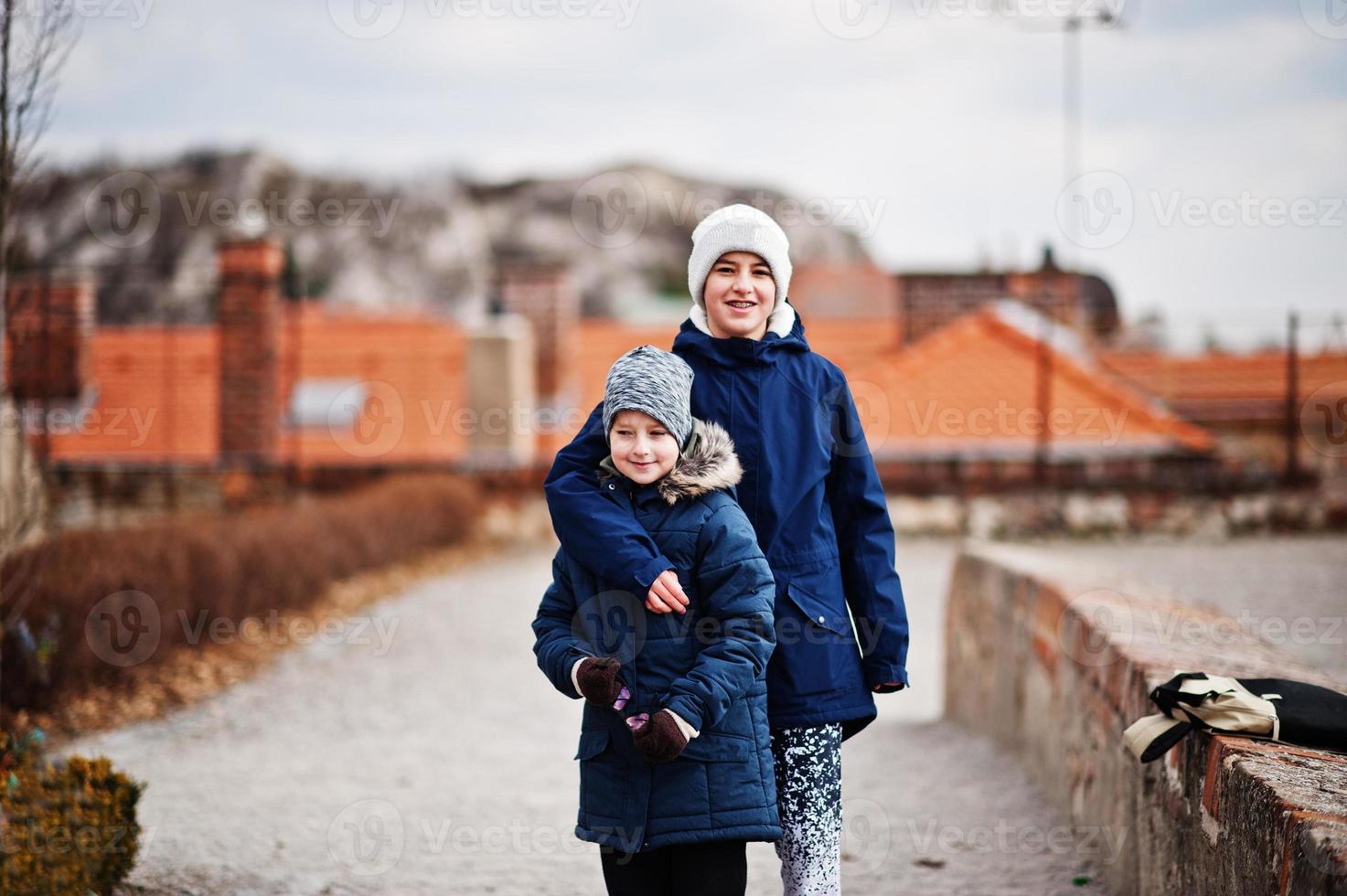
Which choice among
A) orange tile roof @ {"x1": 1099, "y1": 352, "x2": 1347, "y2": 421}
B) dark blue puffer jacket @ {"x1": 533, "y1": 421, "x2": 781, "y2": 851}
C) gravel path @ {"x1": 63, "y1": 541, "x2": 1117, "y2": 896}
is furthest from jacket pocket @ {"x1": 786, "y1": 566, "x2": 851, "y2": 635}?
orange tile roof @ {"x1": 1099, "y1": 352, "x2": 1347, "y2": 421}

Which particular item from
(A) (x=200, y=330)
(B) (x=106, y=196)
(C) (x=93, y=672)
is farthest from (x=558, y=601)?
(A) (x=200, y=330)

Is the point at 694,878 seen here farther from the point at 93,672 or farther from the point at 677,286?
the point at 677,286

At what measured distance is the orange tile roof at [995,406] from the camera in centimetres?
1374

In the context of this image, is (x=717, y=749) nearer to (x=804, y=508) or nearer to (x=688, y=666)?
(x=688, y=666)

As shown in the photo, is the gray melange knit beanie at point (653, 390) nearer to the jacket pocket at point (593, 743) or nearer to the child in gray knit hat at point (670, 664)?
the child in gray knit hat at point (670, 664)

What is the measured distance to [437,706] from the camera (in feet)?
23.0

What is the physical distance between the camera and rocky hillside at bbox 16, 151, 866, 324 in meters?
61.6

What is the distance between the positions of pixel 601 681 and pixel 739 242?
954mm

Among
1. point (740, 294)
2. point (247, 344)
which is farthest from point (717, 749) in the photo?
point (247, 344)

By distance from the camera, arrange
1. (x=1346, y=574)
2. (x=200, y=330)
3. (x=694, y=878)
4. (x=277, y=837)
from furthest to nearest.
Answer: (x=200, y=330) → (x=1346, y=574) → (x=277, y=837) → (x=694, y=878)

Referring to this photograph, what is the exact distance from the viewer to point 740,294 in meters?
2.67

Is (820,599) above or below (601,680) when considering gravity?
above

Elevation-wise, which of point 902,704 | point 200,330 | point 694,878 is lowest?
point 902,704

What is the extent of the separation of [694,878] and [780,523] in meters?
0.70
